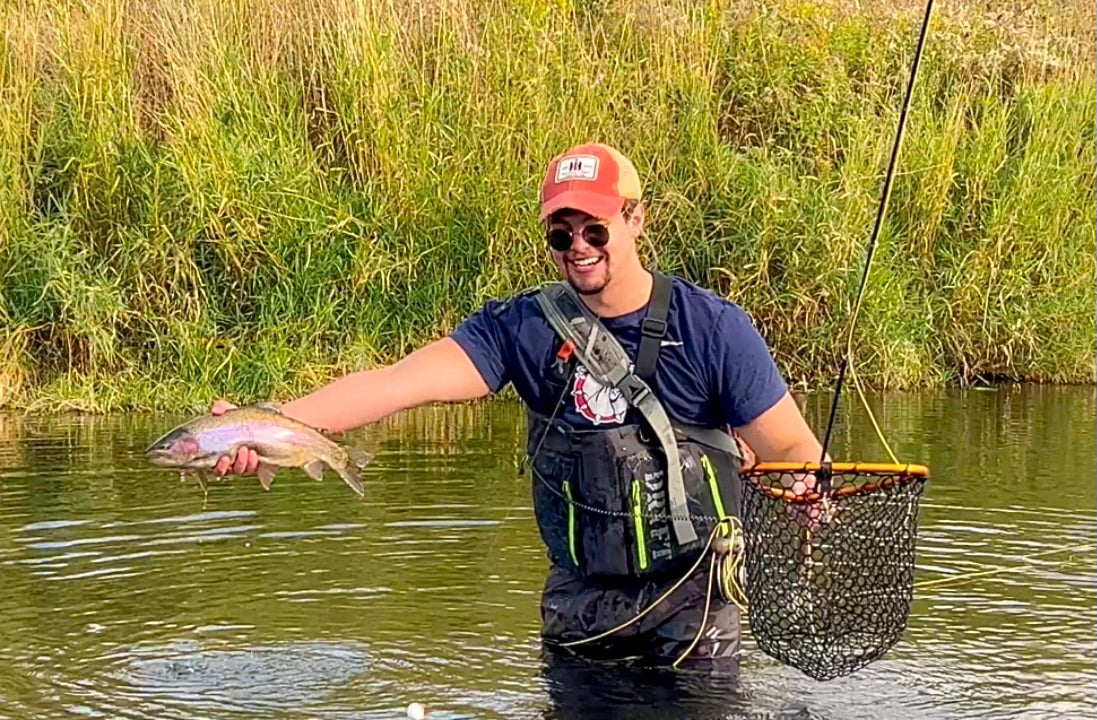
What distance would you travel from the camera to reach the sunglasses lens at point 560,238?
16.3 ft

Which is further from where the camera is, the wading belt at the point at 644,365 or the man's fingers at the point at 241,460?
the wading belt at the point at 644,365

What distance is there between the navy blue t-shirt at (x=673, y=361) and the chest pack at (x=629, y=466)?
3cm

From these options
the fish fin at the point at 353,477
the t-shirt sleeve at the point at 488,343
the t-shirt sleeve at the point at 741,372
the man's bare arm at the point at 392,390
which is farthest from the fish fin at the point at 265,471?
the t-shirt sleeve at the point at 741,372

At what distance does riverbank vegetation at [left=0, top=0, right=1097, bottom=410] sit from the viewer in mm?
12125

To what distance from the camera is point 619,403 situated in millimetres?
5039

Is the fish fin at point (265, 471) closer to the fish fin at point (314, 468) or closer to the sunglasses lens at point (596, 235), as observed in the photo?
the fish fin at point (314, 468)

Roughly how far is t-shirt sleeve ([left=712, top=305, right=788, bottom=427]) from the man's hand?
1254mm

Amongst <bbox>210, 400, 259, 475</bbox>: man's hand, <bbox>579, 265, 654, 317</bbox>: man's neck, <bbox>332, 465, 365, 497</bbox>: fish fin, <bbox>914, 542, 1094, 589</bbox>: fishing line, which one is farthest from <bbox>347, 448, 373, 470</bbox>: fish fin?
<bbox>914, 542, 1094, 589</bbox>: fishing line

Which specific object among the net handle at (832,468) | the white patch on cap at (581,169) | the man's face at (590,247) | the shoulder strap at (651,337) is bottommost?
the net handle at (832,468)

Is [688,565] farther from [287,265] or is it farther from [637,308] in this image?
[287,265]

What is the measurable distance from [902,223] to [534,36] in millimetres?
3073

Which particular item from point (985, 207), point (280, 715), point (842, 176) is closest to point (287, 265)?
point (842, 176)

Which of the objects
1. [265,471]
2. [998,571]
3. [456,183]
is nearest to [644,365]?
[265,471]

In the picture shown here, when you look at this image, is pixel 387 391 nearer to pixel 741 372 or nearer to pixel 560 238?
pixel 560 238
